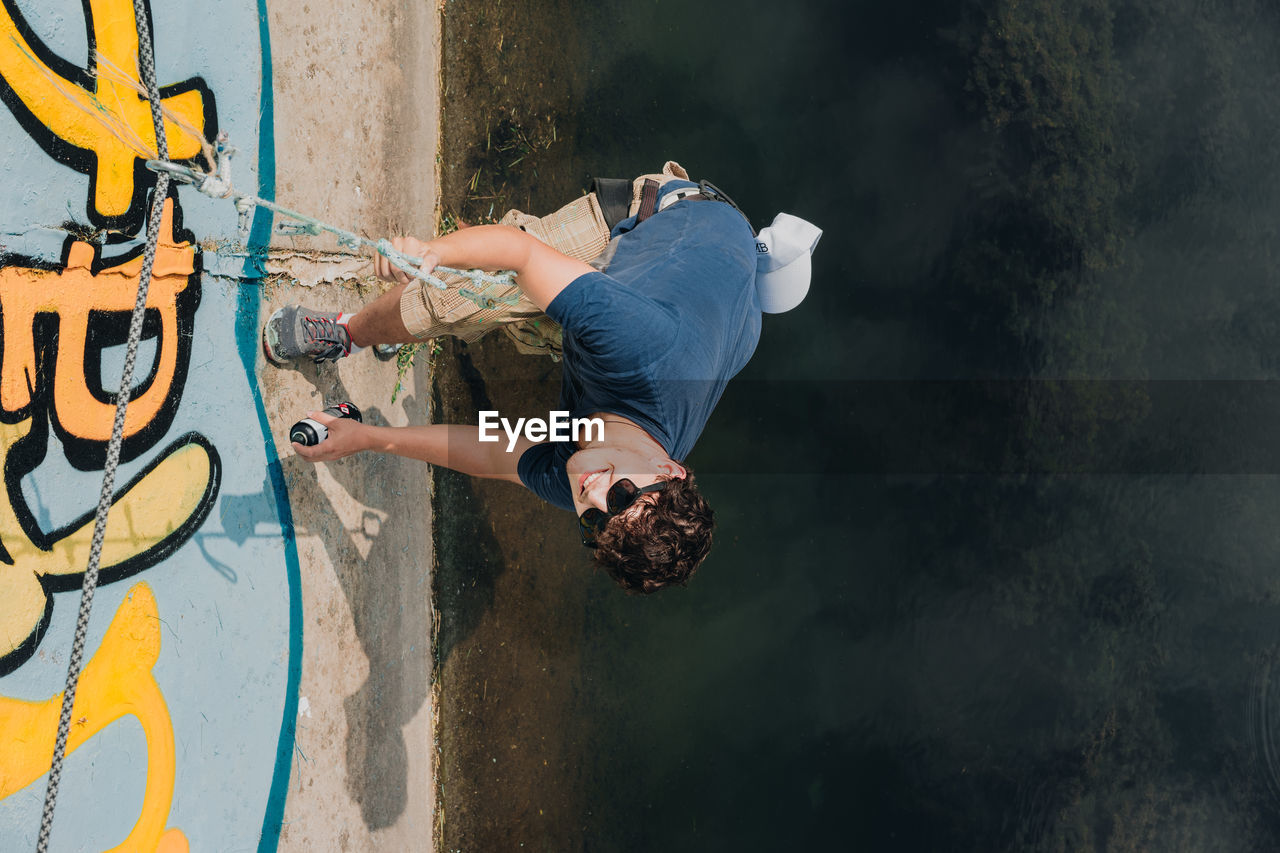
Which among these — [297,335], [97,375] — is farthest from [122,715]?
[297,335]

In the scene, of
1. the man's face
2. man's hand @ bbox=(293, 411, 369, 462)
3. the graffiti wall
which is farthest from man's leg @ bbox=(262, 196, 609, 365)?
the man's face

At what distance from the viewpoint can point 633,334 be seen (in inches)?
67.8

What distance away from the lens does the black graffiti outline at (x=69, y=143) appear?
1.78m

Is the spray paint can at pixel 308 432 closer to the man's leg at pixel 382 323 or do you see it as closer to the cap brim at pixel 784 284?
the man's leg at pixel 382 323

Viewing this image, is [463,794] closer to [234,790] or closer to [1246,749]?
[234,790]

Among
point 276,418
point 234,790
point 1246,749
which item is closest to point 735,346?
point 276,418

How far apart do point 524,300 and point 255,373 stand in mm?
847

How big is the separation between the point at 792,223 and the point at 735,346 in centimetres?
50

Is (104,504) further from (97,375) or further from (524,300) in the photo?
(524,300)

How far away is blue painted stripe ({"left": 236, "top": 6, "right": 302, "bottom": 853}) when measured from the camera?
2420mm

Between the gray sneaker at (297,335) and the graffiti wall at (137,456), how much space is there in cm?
6

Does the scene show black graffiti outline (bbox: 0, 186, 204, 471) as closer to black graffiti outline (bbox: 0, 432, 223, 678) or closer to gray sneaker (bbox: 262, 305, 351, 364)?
black graffiti outline (bbox: 0, 432, 223, 678)

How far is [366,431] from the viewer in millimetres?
2479

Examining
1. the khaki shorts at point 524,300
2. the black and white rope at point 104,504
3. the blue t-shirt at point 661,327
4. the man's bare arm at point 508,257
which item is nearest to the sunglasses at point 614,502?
the blue t-shirt at point 661,327
